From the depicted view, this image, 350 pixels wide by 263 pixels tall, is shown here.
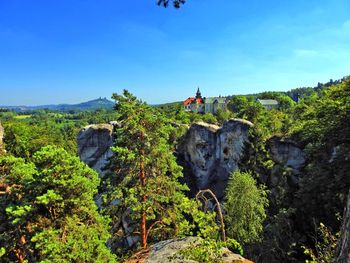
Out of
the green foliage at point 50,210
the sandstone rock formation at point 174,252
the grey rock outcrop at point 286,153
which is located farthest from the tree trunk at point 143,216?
the grey rock outcrop at point 286,153

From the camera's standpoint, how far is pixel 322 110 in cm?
1858

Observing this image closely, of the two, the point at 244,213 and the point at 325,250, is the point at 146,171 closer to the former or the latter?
the point at 244,213

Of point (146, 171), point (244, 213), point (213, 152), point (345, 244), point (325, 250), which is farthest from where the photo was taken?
point (213, 152)

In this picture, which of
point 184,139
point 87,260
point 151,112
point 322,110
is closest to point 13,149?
point 184,139

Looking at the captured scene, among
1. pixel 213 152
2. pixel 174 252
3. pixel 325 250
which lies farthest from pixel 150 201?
pixel 213 152

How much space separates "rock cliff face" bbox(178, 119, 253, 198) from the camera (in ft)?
104

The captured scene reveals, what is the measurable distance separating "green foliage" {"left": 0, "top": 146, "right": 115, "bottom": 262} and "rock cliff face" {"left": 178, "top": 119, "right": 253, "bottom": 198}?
2298 centimetres

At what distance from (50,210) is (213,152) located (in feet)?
83.0

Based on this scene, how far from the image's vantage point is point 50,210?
1039cm

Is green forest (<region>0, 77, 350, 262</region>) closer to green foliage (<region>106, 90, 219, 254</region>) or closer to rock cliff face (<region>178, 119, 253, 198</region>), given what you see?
green foliage (<region>106, 90, 219, 254</region>)

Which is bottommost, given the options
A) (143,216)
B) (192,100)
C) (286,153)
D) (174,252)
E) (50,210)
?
(143,216)

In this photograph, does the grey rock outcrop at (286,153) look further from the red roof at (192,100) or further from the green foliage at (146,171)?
the red roof at (192,100)

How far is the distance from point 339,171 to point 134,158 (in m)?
11.0

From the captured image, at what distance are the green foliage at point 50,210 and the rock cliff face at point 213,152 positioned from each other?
23.0 metres
